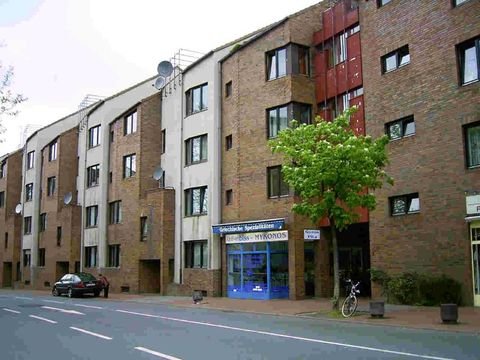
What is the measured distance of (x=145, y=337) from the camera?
1352 cm

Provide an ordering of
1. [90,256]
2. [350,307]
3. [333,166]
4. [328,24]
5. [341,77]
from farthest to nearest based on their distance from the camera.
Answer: [90,256], [328,24], [341,77], [333,166], [350,307]

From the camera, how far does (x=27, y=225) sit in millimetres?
53188

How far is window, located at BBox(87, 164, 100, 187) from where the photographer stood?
4312cm

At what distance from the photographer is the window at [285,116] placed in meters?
27.5

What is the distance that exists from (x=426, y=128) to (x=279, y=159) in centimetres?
785

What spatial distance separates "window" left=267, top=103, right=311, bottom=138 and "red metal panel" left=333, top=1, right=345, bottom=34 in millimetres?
3875

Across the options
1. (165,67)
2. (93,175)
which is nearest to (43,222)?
(93,175)

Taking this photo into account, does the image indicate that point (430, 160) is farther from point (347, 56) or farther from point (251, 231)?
point (251, 231)

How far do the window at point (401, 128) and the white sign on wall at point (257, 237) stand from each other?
21.5 ft

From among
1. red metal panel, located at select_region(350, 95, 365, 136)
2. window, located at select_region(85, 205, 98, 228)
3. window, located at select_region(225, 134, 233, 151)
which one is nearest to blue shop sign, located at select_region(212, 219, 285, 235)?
window, located at select_region(225, 134, 233, 151)

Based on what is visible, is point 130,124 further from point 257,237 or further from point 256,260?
point 256,260

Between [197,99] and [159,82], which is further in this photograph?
[159,82]

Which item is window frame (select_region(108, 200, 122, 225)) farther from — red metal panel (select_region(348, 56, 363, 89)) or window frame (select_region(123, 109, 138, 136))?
red metal panel (select_region(348, 56, 363, 89))

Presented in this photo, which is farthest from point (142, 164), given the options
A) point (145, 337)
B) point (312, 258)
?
point (145, 337)
